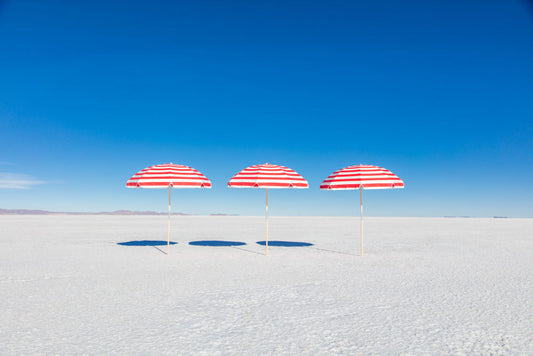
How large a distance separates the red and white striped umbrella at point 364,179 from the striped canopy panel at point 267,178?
853 millimetres

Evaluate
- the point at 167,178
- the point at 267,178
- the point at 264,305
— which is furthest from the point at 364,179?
the point at 264,305

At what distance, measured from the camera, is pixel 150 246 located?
→ 12773mm

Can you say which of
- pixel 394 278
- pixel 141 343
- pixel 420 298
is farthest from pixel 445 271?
pixel 141 343

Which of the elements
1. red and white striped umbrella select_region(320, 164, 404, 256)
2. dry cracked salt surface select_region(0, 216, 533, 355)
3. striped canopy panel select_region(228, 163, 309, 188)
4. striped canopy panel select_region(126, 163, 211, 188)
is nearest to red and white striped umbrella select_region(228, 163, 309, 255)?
striped canopy panel select_region(228, 163, 309, 188)

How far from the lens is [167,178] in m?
10.0

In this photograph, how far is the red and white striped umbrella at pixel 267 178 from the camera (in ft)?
32.1

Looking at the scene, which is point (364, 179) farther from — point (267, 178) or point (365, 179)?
point (267, 178)

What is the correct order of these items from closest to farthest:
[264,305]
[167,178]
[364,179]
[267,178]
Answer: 1. [264,305]
2. [364,179]
3. [267,178]
4. [167,178]

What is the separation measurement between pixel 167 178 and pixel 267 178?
101 inches

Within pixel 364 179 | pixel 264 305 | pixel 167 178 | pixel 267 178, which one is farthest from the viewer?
pixel 167 178

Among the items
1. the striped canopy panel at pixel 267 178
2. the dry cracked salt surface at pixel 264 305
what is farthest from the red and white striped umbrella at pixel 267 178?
the dry cracked salt surface at pixel 264 305

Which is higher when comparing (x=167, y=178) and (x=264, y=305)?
(x=167, y=178)

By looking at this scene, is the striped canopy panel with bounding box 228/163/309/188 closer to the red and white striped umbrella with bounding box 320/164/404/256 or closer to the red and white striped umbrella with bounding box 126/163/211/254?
the red and white striped umbrella with bounding box 320/164/404/256

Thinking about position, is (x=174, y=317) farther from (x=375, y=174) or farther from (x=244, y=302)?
(x=375, y=174)
